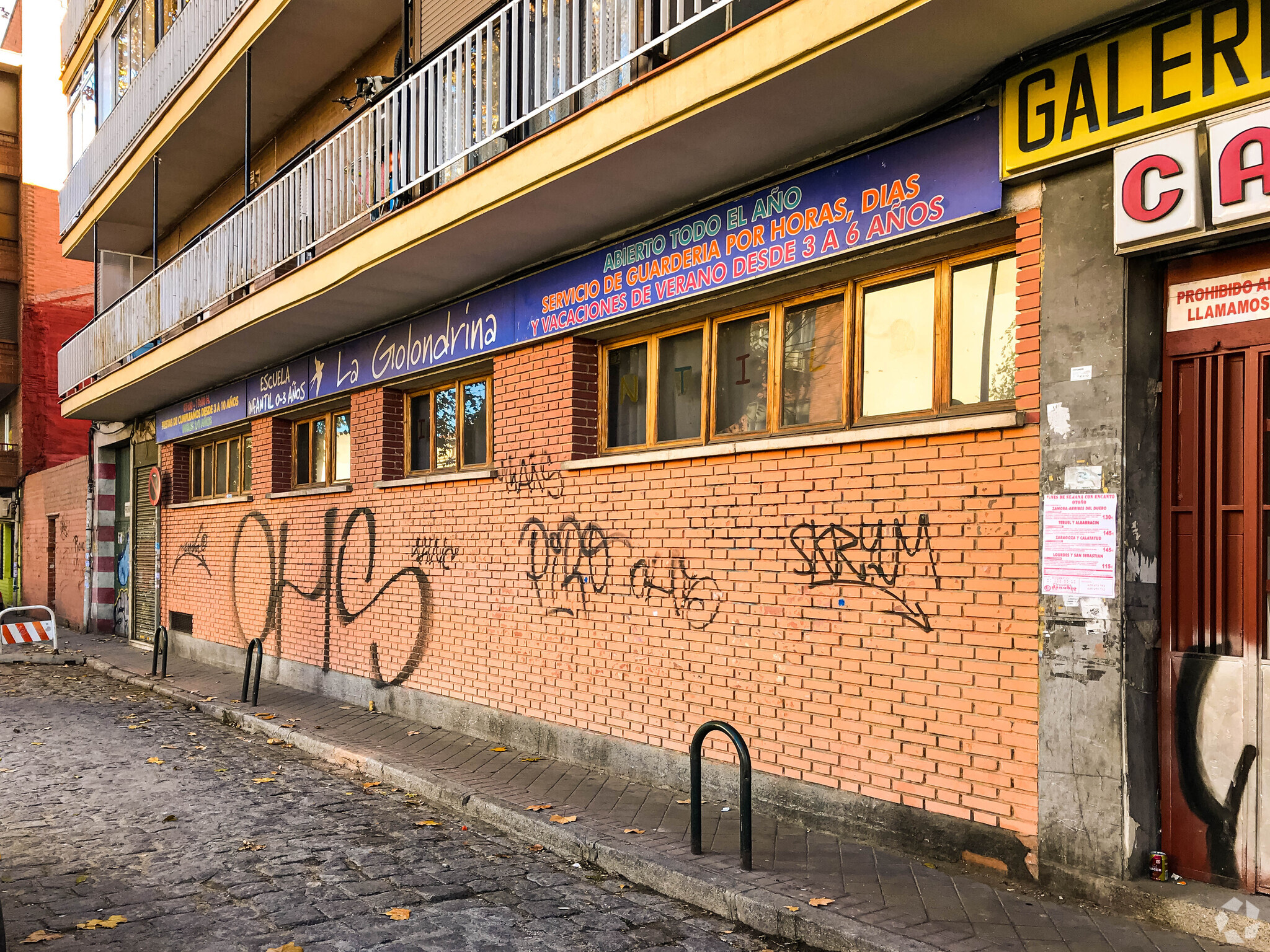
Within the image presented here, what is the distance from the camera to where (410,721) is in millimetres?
9914

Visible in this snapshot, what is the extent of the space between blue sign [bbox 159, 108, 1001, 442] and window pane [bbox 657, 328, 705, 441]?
0.44m

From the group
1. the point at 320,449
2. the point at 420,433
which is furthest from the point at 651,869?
the point at 320,449

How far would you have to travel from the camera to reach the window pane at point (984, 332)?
5418 mm

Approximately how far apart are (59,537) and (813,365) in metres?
23.5

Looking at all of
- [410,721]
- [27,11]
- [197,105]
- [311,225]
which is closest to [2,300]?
[27,11]

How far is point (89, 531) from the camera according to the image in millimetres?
20906

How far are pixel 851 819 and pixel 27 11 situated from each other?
107 ft

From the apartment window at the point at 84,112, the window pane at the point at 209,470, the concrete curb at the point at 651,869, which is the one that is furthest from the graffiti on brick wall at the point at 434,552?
the apartment window at the point at 84,112

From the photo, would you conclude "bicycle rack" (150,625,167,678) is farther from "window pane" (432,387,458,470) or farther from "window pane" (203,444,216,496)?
"window pane" (432,387,458,470)

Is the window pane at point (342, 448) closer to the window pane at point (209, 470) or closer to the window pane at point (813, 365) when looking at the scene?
the window pane at point (209, 470)

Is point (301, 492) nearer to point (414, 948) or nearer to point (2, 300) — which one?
point (414, 948)

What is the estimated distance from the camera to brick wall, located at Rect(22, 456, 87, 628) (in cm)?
2216

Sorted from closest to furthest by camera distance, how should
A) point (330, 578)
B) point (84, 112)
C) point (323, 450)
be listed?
point (330, 578) → point (323, 450) → point (84, 112)

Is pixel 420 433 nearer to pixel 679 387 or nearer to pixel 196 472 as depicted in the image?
pixel 679 387
